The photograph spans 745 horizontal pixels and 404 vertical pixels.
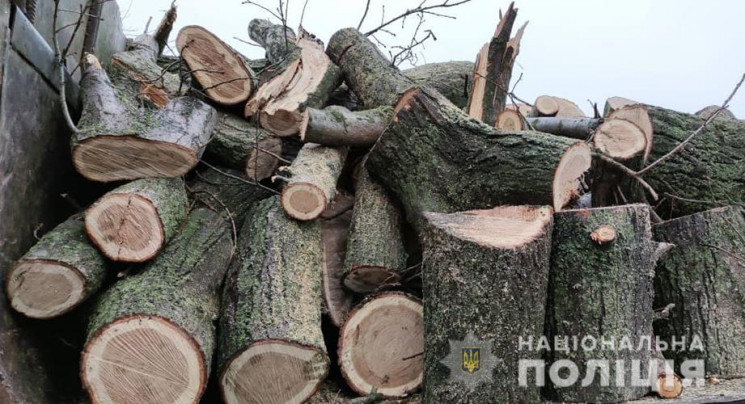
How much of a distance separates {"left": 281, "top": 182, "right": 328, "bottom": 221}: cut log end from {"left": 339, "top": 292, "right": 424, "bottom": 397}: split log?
21.5 inches

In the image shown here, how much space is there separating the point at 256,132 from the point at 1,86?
1.28 meters

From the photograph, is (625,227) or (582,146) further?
(582,146)

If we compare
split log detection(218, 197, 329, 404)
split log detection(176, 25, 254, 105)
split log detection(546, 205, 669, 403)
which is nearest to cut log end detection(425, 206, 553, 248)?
split log detection(546, 205, 669, 403)

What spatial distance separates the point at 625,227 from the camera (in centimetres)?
234

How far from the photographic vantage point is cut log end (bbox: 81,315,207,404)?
2006 mm

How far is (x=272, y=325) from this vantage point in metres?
2.18

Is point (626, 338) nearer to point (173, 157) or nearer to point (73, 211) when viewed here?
point (173, 157)

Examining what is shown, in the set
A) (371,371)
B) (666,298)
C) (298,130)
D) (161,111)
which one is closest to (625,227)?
(666,298)

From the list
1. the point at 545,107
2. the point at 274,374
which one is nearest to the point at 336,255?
the point at 274,374

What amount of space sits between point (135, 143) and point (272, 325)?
1.04m

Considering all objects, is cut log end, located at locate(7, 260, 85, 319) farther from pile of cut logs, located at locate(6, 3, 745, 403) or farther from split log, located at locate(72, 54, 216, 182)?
split log, located at locate(72, 54, 216, 182)

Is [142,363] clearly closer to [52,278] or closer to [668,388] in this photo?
[52,278]

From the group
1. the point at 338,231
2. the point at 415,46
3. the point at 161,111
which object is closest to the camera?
the point at 161,111

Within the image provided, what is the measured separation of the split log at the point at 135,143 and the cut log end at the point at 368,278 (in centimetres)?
91
